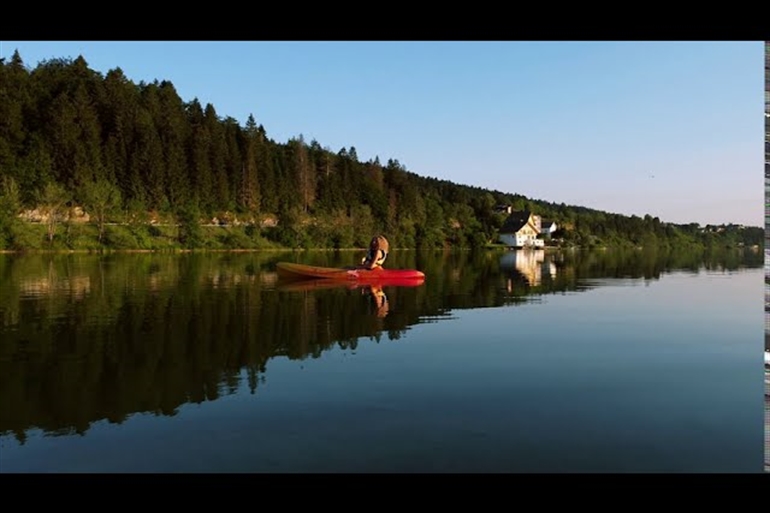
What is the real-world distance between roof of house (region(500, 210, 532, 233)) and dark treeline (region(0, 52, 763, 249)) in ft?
49.4

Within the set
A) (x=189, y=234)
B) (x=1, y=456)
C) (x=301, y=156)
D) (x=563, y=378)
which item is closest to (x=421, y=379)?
(x=563, y=378)

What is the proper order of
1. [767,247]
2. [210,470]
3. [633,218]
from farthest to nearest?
[633,218] < [210,470] < [767,247]

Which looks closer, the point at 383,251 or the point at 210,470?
the point at 210,470

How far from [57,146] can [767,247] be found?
244ft

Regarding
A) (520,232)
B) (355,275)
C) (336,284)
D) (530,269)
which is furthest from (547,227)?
(336,284)

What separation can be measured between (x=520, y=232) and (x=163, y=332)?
124191mm

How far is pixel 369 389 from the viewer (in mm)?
9453

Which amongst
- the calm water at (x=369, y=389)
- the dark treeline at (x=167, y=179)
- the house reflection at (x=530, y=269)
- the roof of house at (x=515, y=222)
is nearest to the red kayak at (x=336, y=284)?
the house reflection at (x=530, y=269)

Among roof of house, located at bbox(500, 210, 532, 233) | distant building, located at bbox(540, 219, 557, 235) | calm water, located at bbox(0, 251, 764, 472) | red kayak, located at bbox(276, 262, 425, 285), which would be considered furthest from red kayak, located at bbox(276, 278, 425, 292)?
distant building, located at bbox(540, 219, 557, 235)

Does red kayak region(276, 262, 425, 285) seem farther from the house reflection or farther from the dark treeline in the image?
the dark treeline

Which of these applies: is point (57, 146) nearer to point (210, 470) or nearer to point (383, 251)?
point (383, 251)

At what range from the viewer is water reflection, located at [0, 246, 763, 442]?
8.55 metres

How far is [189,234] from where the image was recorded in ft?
225
